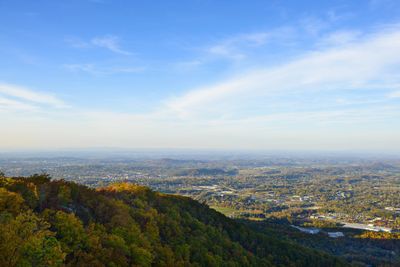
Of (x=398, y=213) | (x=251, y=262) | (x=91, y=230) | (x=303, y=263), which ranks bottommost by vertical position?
(x=398, y=213)

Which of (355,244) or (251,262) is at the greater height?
(251,262)

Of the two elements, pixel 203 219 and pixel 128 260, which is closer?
pixel 128 260

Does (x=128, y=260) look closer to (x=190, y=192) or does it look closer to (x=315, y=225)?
(x=315, y=225)

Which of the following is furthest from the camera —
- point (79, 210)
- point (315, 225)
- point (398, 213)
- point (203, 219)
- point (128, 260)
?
Answer: point (398, 213)

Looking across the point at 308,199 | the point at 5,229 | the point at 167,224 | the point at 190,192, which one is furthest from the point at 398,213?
the point at 5,229

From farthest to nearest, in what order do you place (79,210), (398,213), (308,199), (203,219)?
(308,199), (398,213), (203,219), (79,210)

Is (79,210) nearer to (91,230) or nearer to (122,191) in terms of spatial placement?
(91,230)
